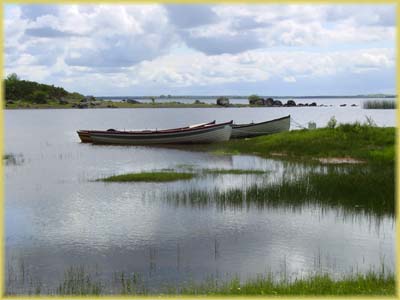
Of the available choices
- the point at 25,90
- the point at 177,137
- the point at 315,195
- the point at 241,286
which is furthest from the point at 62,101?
the point at 241,286

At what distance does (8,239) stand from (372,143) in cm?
2697

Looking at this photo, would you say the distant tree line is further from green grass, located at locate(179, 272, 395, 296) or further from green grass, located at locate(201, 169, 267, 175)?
green grass, located at locate(179, 272, 395, 296)

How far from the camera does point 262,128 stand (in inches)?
2024

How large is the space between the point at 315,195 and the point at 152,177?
31.9 feet

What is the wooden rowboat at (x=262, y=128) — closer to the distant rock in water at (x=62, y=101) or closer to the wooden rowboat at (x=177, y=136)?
the wooden rowboat at (x=177, y=136)

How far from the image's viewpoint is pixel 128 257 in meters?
15.7

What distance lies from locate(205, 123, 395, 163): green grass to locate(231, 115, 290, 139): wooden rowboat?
7.46 metres

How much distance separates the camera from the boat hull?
5078 centimetres

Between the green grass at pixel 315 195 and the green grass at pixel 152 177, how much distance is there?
4.01 m

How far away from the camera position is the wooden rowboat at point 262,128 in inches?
2016

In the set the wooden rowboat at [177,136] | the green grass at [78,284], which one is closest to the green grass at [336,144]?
the wooden rowboat at [177,136]

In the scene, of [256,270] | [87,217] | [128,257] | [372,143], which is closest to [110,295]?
[128,257]

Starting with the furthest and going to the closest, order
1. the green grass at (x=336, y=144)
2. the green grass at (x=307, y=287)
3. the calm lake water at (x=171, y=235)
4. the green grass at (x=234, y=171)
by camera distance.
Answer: the green grass at (x=336, y=144) < the green grass at (x=234, y=171) < the calm lake water at (x=171, y=235) < the green grass at (x=307, y=287)

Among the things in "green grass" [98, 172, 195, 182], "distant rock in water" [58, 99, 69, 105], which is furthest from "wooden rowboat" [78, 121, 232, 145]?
"distant rock in water" [58, 99, 69, 105]
